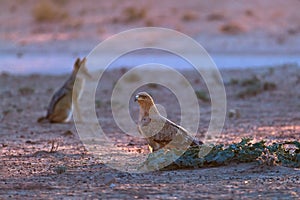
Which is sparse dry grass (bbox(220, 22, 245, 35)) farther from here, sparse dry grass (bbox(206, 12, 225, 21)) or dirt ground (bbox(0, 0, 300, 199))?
sparse dry grass (bbox(206, 12, 225, 21))

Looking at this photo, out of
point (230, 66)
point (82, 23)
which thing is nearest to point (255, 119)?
point (230, 66)

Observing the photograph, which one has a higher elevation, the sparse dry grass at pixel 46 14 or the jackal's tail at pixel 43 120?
the sparse dry grass at pixel 46 14

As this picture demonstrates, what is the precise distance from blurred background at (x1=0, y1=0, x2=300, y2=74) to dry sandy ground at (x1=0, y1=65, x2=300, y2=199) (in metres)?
10.8

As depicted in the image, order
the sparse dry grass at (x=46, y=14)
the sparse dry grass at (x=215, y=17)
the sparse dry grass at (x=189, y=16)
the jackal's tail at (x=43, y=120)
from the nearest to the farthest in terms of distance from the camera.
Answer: the jackal's tail at (x=43, y=120), the sparse dry grass at (x=215, y=17), the sparse dry grass at (x=189, y=16), the sparse dry grass at (x=46, y=14)

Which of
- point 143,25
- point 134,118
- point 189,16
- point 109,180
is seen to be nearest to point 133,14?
point 143,25

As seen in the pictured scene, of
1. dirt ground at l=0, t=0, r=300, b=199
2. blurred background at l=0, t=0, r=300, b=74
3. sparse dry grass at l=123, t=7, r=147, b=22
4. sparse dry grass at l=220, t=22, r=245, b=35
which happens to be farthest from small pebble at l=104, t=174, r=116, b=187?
sparse dry grass at l=123, t=7, r=147, b=22

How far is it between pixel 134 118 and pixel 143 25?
33.9 metres

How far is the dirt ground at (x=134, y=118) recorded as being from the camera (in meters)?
8.30

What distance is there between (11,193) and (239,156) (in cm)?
254

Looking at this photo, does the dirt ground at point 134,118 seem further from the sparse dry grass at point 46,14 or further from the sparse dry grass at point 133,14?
the sparse dry grass at point 46,14

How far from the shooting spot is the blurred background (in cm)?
3491

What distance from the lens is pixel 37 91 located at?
20.9m

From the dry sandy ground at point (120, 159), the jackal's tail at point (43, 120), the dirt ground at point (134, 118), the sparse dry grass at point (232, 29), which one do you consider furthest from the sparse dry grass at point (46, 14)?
the jackal's tail at point (43, 120)

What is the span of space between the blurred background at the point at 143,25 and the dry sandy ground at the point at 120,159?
10.8 meters
